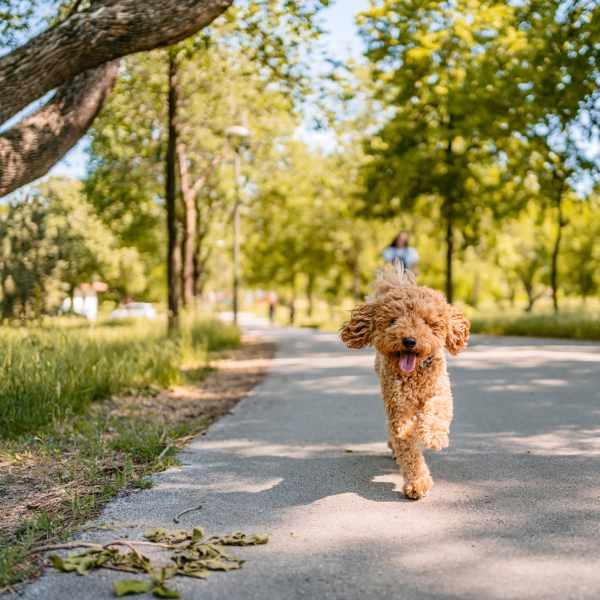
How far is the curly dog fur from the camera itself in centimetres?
445

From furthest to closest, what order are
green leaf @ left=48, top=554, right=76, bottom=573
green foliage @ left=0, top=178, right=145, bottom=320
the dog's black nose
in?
green foliage @ left=0, top=178, right=145, bottom=320, the dog's black nose, green leaf @ left=48, top=554, right=76, bottom=573

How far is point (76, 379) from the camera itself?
7250 millimetres

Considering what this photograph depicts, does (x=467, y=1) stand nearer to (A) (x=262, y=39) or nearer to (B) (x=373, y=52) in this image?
(A) (x=262, y=39)

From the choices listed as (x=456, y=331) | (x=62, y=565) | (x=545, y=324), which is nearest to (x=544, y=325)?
(x=545, y=324)

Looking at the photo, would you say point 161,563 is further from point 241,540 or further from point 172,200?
point 172,200

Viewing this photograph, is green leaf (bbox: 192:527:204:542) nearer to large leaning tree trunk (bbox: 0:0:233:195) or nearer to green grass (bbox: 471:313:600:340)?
large leaning tree trunk (bbox: 0:0:233:195)

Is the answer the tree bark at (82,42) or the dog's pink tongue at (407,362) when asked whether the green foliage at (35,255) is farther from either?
the dog's pink tongue at (407,362)

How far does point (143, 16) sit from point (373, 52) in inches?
554

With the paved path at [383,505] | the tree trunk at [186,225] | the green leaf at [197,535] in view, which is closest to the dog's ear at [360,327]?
the paved path at [383,505]

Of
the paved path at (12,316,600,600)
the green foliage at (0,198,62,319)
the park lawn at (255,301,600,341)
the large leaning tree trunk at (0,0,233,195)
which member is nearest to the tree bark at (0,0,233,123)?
the large leaning tree trunk at (0,0,233,195)

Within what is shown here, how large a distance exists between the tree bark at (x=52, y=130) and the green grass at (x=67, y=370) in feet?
5.69

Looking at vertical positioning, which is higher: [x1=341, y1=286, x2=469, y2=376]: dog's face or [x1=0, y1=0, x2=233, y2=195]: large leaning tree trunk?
[x1=0, y1=0, x2=233, y2=195]: large leaning tree trunk

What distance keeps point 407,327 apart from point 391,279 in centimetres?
79

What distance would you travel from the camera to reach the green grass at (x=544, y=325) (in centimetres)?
1803
